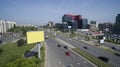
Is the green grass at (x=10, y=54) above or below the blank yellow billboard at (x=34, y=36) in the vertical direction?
below

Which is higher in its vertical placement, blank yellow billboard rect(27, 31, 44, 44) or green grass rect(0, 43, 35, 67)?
blank yellow billboard rect(27, 31, 44, 44)

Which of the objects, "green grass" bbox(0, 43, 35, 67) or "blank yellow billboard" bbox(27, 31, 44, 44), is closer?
"blank yellow billboard" bbox(27, 31, 44, 44)

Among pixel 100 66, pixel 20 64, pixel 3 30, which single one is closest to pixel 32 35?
pixel 20 64

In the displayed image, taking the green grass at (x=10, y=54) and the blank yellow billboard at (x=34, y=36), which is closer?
the blank yellow billboard at (x=34, y=36)

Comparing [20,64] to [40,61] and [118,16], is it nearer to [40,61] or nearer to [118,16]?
[40,61]

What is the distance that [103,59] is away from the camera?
45.3 metres

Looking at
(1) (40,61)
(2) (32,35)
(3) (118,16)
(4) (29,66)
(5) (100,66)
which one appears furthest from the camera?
(3) (118,16)

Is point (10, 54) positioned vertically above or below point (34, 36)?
below

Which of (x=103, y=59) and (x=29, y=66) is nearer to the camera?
(x=29, y=66)

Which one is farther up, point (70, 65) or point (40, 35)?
point (40, 35)

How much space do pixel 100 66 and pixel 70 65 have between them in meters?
8.23

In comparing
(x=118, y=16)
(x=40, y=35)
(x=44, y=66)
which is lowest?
(x=44, y=66)

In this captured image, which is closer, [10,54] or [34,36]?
[34,36]

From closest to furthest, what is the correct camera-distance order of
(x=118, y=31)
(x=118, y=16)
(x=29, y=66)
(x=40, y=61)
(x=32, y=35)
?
(x=29, y=66)
(x=40, y=61)
(x=32, y=35)
(x=118, y=31)
(x=118, y=16)
